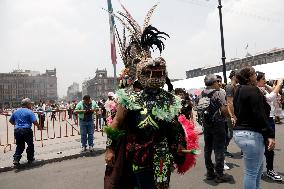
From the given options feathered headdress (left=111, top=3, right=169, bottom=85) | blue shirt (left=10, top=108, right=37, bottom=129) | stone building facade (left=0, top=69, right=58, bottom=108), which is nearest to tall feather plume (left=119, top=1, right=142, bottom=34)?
feathered headdress (left=111, top=3, right=169, bottom=85)

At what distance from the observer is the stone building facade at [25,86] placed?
143m

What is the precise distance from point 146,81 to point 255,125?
1576 mm

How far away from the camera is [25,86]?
152 metres

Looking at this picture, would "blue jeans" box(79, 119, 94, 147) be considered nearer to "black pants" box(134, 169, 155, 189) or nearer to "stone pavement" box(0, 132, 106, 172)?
"stone pavement" box(0, 132, 106, 172)

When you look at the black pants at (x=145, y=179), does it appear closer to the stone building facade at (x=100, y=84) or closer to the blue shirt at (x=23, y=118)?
the blue shirt at (x=23, y=118)

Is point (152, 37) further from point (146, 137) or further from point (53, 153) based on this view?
point (53, 153)

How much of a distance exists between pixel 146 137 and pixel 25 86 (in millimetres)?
157909

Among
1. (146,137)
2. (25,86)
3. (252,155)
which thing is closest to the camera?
(146,137)

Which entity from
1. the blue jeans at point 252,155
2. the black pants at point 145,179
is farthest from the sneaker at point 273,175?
the black pants at point 145,179

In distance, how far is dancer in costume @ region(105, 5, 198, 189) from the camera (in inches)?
127

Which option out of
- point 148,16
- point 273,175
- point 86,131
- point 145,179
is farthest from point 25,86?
point 145,179

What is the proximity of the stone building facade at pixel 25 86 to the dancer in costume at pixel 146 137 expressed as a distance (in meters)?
141

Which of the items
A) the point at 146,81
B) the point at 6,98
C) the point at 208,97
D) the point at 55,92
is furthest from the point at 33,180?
the point at 55,92

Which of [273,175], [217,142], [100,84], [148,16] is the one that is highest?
[100,84]
